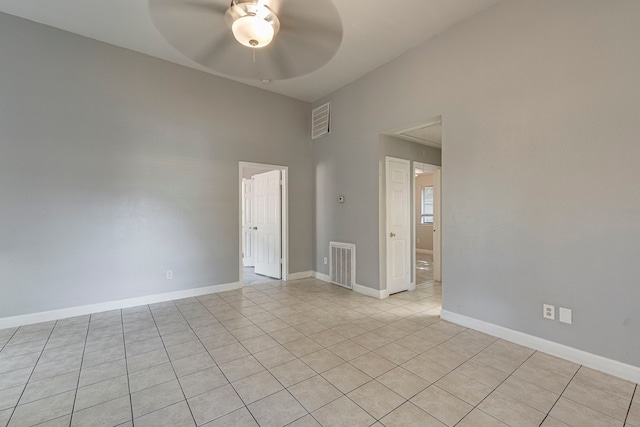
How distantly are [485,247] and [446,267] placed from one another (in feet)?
1.65

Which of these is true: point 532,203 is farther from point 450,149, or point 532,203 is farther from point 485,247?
point 450,149

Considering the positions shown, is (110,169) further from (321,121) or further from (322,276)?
(322,276)

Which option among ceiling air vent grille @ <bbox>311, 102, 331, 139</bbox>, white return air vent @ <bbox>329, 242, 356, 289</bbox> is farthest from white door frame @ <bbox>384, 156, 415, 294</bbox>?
ceiling air vent grille @ <bbox>311, 102, 331, 139</bbox>

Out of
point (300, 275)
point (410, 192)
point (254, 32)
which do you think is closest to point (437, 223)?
point (410, 192)

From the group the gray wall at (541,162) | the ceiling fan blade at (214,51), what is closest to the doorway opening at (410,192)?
the gray wall at (541,162)

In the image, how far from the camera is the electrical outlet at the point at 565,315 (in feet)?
7.75

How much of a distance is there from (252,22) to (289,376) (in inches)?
98.7

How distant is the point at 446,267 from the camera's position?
323 cm

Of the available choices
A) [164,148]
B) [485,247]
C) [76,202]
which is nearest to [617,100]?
[485,247]

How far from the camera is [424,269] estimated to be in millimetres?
6234

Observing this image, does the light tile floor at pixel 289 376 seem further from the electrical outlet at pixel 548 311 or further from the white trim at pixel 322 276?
the white trim at pixel 322 276

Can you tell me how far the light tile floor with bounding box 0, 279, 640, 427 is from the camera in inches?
67.8

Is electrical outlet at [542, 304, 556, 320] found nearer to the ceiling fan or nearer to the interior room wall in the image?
the ceiling fan

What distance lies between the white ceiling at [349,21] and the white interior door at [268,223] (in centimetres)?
235
